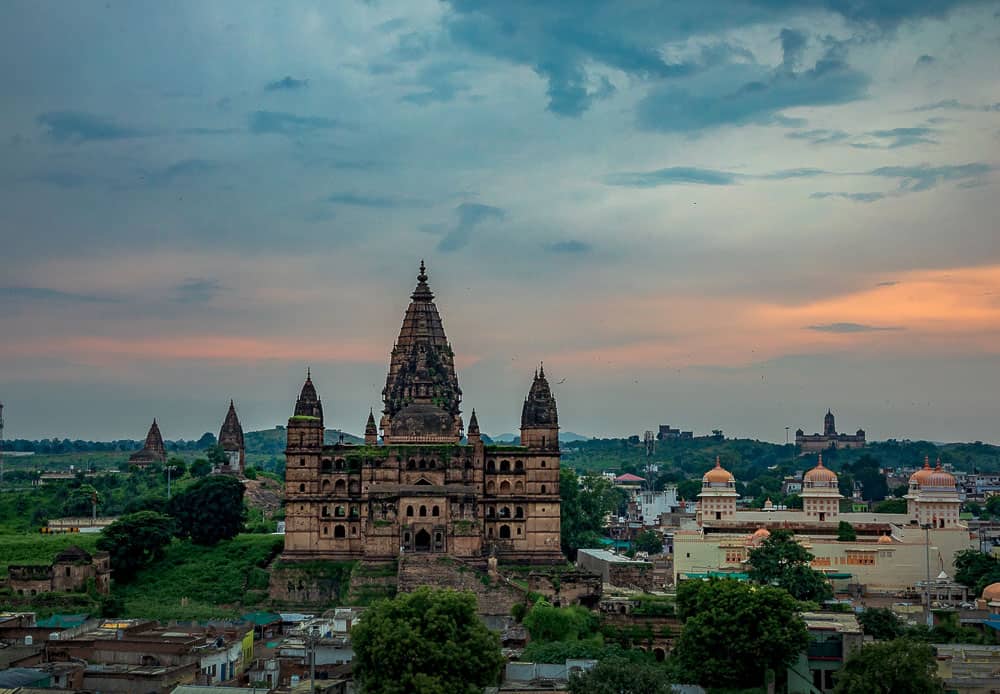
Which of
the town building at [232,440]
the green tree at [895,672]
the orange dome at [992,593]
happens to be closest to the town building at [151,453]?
the town building at [232,440]

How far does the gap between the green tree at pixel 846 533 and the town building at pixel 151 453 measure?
68.3m

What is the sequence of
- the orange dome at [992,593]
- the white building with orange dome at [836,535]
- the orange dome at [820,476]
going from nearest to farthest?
1. the orange dome at [992,593]
2. the white building with orange dome at [836,535]
3. the orange dome at [820,476]

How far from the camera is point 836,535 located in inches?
4050

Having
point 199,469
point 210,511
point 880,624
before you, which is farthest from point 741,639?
point 199,469

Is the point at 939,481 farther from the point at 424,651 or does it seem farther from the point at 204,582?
the point at 424,651

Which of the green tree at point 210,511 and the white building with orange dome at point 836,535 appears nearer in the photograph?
the green tree at point 210,511

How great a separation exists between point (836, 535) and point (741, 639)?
4020 cm

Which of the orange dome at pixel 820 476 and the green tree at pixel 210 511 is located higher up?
the orange dome at pixel 820 476

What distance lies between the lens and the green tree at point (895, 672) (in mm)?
56281

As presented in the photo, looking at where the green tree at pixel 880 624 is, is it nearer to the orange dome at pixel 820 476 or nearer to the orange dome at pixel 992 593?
the orange dome at pixel 992 593

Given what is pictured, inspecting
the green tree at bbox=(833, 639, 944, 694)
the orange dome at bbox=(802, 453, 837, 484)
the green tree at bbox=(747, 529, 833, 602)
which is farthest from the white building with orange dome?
the green tree at bbox=(833, 639, 944, 694)

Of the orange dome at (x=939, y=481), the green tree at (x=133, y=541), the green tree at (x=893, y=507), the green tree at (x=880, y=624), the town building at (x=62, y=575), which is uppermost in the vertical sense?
the orange dome at (x=939, y=481)

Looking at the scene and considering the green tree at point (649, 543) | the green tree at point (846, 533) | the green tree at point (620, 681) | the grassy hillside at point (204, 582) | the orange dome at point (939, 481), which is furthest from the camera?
the green tree at point (649, 543)

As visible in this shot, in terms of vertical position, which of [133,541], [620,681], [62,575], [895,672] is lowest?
[620,681]
